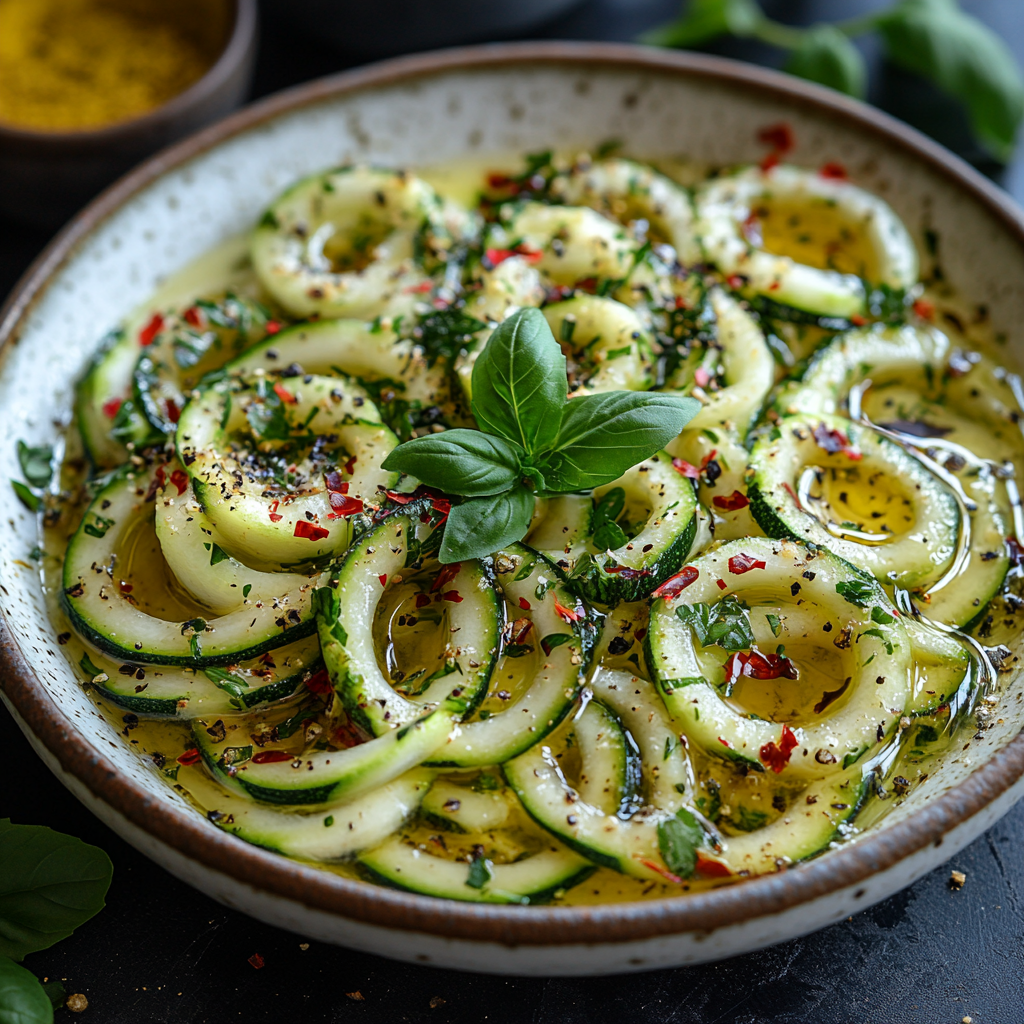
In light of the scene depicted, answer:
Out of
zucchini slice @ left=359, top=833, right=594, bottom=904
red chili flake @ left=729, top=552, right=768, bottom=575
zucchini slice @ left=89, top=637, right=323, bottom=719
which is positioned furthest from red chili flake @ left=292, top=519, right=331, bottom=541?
red chili flake @ left=729, top=552, right=768, bottom=575

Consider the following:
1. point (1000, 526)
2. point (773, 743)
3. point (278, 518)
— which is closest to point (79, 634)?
point (278, 518)

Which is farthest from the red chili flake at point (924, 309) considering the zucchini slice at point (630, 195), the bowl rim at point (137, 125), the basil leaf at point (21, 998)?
the basil leaf at point (21, 998)

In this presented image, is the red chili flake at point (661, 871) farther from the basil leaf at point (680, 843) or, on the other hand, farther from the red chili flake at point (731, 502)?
the red chili flake at point (731, 502)

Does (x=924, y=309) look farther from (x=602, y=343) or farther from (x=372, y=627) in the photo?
(x=372, y=627)

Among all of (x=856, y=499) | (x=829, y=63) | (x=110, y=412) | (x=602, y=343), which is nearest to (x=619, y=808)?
(x=856, y=499)

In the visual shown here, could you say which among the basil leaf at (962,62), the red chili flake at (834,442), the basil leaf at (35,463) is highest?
the basil leaf at (962,62)

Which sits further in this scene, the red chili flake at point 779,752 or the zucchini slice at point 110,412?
the zucchini slice at point 110,412

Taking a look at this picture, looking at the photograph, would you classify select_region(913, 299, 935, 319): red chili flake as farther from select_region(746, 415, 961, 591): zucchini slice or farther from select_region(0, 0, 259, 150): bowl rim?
select_region(0, 0, 259, 150): bowl rim

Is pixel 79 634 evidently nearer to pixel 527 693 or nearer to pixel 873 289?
pixel 527 693
